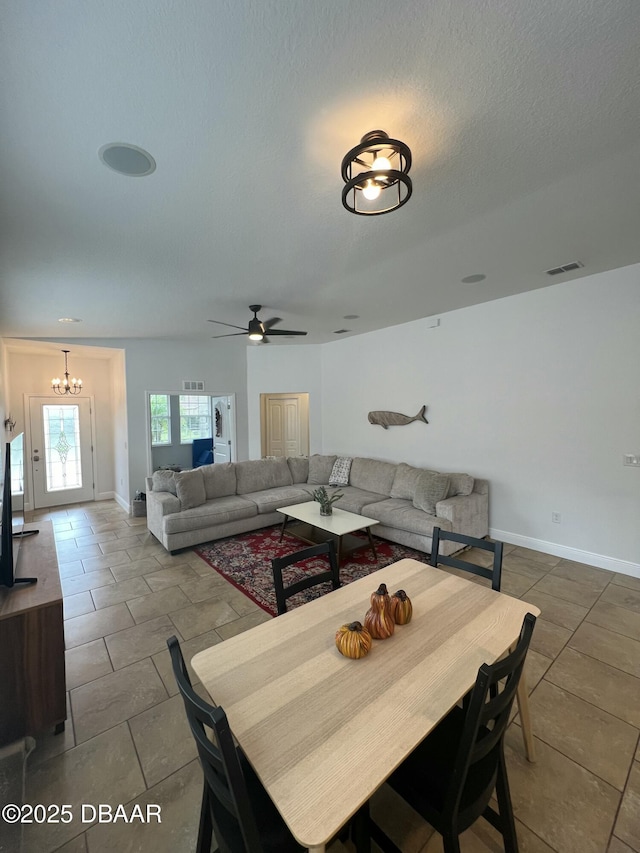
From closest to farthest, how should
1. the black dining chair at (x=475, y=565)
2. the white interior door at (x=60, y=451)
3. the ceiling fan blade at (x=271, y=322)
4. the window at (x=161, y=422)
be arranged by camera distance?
1. the black dining chair at (x=475, y=565)
2. the ceiling fan blade at (x=271, y=322)
3. the white interior door at (x=60, y=451)
4. the window at (x=161, y=422)

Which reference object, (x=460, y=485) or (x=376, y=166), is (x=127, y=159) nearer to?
(x=376, y=166)

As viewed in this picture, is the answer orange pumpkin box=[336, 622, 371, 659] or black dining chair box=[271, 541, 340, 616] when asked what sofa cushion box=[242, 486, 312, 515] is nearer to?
black dining chair box=[271, 541, 340, 616]

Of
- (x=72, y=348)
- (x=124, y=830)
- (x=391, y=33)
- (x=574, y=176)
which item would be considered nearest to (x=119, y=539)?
(x=72, y=348)

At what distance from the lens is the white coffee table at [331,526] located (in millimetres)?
3885

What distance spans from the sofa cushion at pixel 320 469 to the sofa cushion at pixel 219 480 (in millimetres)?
1340

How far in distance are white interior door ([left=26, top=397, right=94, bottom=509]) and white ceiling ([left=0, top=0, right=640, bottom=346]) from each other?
151 inches

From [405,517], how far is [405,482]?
33.3 inches

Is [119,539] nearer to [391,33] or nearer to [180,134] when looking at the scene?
[180,134]

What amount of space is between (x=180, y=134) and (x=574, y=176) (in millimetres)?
2058

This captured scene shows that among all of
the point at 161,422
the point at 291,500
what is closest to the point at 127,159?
the point at 291,500

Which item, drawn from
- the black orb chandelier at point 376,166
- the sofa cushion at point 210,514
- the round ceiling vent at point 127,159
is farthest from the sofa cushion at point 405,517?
the round ceiling vent at point 127,159

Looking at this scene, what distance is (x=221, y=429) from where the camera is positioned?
26.5 ft

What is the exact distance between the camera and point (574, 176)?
6.48ft

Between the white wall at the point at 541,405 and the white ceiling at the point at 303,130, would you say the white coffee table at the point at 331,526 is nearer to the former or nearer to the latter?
the white wall at the point at 541,405
